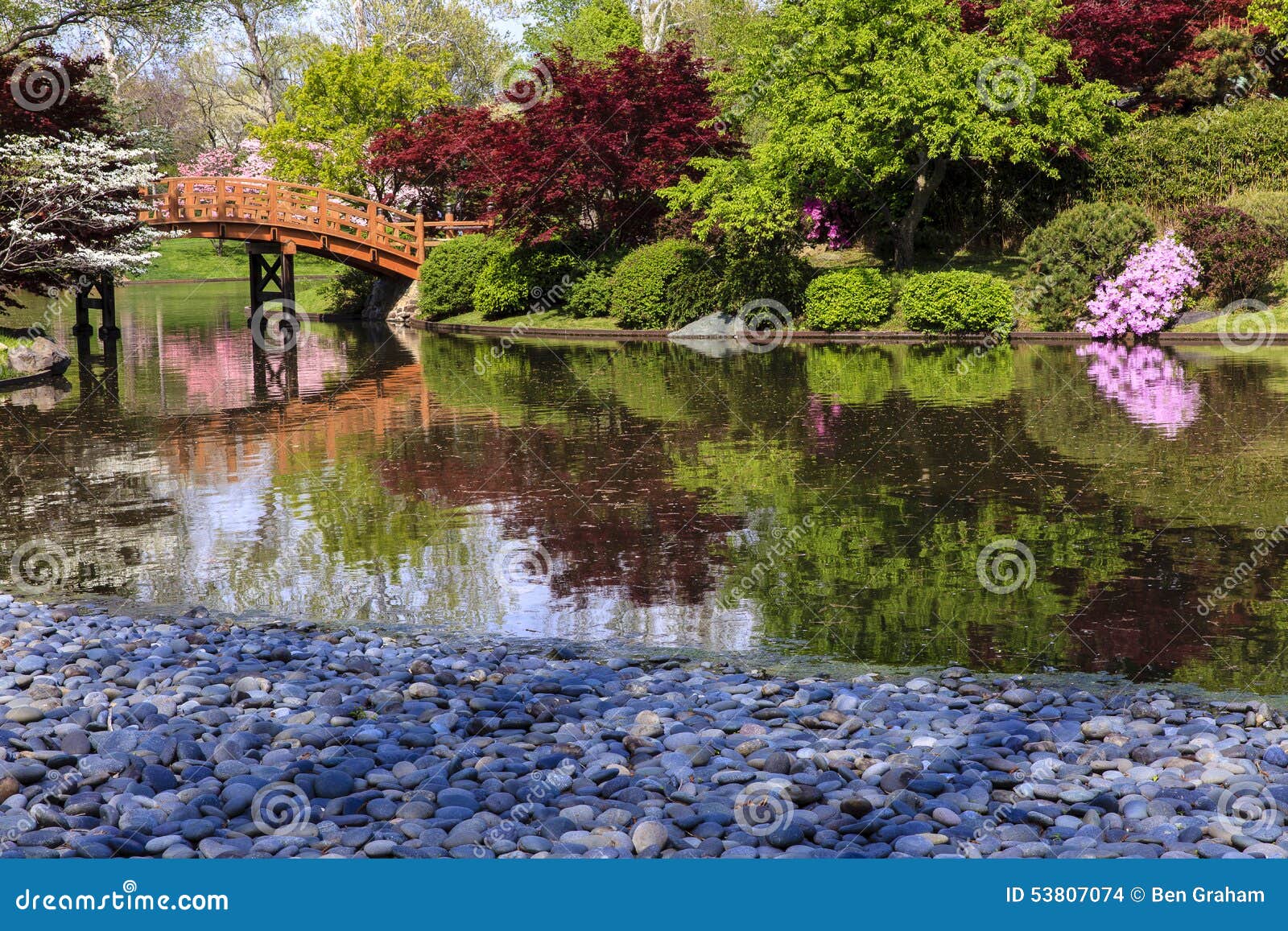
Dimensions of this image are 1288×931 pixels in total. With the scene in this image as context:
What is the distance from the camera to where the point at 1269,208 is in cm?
2255

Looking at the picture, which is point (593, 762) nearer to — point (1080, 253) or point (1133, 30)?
point (1080, 253)

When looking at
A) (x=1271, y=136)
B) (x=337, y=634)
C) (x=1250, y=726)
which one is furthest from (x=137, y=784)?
(x=1271, y=136)

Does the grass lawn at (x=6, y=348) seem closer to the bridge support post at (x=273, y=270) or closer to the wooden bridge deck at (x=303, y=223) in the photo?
the wooden bridge deck at (x=303, y=223)

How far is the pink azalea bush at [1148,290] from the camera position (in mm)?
21266

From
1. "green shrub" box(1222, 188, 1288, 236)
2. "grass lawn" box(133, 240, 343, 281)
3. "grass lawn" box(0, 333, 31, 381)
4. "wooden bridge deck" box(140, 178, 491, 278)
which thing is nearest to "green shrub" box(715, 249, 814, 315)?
"wooden bridge deck" box(140, 178, 491, 278)

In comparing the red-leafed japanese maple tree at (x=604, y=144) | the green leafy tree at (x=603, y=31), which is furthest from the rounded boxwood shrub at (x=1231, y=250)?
the green leafy tree at (x=603, y=31)

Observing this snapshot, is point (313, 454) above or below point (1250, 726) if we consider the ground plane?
above

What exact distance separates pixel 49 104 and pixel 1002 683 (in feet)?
68.2

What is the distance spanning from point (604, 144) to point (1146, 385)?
45.0 ft

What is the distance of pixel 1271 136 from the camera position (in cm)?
2467

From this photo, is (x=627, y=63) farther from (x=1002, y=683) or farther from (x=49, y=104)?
(x=1002, y=683)

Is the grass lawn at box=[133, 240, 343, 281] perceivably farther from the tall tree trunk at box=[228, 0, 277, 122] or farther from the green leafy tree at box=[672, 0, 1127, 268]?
the green leafy tree at box=[672, 0, 1127, 268]

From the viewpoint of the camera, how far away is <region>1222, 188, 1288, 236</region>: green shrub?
72.6 ft

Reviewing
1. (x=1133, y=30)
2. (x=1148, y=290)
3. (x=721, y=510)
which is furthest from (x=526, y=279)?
(x=721, y=510)
